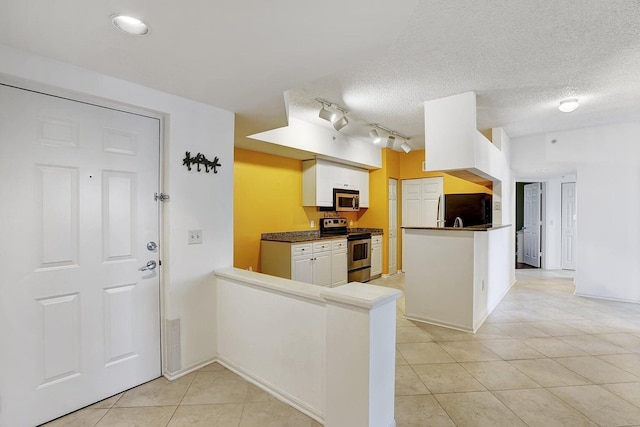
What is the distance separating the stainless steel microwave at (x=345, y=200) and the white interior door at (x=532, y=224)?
4500mm

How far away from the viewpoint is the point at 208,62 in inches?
73.3

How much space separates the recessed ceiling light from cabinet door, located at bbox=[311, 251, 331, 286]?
3.46 meters

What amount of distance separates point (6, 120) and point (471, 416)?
337cm

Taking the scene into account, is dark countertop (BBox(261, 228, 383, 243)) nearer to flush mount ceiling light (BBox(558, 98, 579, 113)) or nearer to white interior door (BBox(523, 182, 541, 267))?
flush mount ceiling light (BBox(558, 98, 579, 113))

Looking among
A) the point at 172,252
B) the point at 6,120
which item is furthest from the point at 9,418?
the point at 6,120

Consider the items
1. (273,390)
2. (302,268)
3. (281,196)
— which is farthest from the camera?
(281,196)

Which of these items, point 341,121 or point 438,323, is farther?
point 341,121

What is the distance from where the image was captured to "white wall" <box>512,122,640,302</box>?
174 inches

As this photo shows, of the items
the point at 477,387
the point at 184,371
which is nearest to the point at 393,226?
the point at 477,387

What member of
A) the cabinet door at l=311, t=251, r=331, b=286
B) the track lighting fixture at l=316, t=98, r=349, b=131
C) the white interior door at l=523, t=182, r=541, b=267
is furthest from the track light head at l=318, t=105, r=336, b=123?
the white interior door at l=523, t=182, r=541, b=267

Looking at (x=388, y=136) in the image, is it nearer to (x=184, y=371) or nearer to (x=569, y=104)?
(x=569, y=104)

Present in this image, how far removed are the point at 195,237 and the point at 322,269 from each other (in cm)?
248

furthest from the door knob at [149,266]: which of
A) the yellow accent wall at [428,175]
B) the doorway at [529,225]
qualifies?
the doorway at [529,225]

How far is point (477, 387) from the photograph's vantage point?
2.27 m
